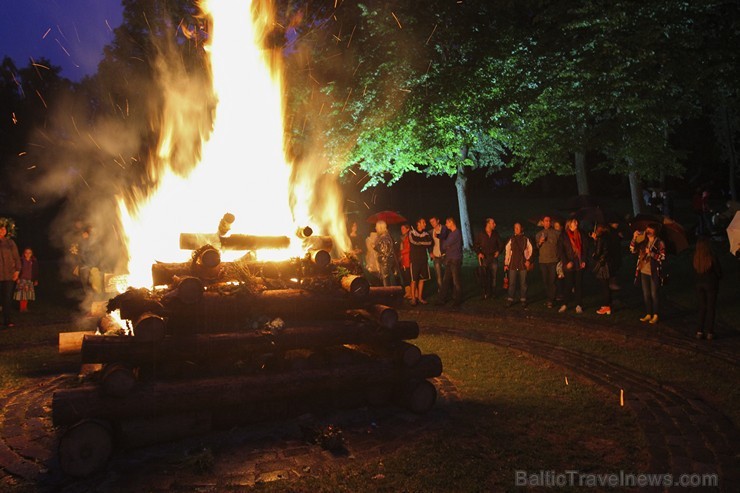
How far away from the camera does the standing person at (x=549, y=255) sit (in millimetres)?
15961

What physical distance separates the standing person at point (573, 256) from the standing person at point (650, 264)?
2.04 metres

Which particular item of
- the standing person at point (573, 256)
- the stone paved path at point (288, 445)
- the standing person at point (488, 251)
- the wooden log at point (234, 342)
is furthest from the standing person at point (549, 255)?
the wooden log at point (234, 342)

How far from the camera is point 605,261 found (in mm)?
14609

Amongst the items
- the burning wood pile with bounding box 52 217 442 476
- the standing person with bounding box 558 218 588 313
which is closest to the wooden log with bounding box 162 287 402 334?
the burning wood pile with bounding box 52 217 442 476

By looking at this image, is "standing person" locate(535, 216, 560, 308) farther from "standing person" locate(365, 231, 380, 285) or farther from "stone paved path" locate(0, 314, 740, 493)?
"stone paved path" locate(0, 314, 740, 493)

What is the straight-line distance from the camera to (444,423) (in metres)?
7.08

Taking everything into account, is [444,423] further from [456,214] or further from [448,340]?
[456,214]

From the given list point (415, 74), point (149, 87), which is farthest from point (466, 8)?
point (149, 87)

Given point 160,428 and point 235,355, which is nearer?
point 160,428

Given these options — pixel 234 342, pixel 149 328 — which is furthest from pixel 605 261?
pixel 149 328

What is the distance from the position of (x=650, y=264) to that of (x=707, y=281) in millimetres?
1679

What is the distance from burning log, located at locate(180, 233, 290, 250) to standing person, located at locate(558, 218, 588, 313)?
29.7 feet

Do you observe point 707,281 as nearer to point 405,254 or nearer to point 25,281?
point 405,254

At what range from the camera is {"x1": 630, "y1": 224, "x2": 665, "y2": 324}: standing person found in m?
13.0
